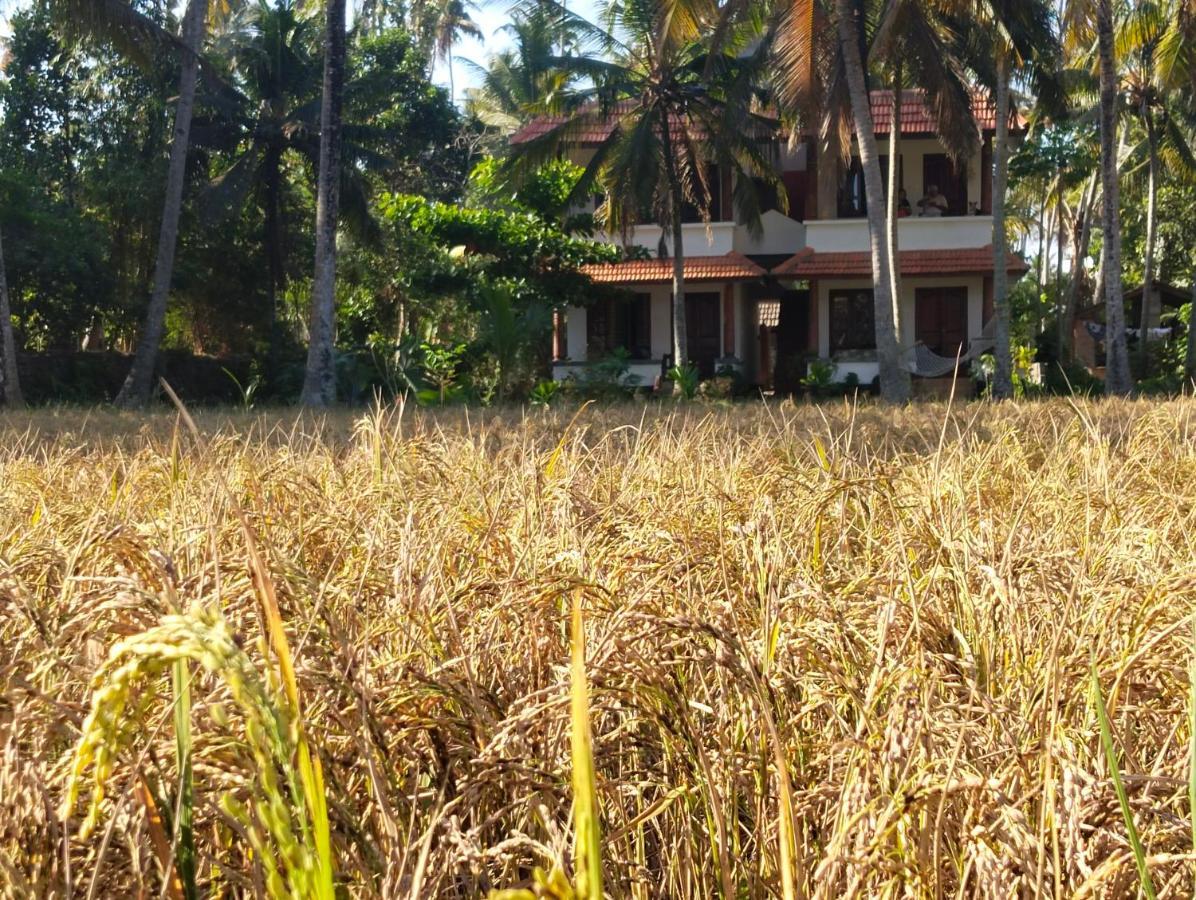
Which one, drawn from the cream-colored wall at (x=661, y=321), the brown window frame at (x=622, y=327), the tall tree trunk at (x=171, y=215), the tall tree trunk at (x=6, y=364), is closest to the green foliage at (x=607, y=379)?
the brown window frame at (x=622, y=327)

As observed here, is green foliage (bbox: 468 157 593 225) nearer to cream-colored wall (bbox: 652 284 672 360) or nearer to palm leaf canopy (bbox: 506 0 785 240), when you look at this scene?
palm leaf canopy (bbox: 506 0 785 240)

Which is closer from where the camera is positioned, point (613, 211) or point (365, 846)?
point (365, 846)

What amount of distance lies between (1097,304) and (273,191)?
22.2 meters

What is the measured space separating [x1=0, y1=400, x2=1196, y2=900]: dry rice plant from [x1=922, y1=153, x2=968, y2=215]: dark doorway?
25063mm

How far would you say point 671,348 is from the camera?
2762 centimetres

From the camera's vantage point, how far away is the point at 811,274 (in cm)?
2525

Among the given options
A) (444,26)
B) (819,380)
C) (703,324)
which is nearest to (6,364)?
(819,380)

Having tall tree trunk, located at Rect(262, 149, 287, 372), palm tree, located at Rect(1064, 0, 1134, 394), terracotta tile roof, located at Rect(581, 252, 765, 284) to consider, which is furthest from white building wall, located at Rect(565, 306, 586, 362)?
palm tree, located at Rect(1064, 0, 1134, 394)

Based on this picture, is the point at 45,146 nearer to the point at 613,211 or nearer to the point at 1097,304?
the point at 613,211

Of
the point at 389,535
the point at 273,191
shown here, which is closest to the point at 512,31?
the point at 273,191

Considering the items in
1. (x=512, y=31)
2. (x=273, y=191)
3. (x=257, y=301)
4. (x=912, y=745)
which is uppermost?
A: (x=512, y=31)

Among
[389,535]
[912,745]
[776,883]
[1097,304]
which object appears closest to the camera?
[912,745]

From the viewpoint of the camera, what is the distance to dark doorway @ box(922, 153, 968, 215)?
87.1 ft

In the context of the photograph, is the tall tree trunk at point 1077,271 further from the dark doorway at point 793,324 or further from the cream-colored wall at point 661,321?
the cream-colored wall at point 661,321
